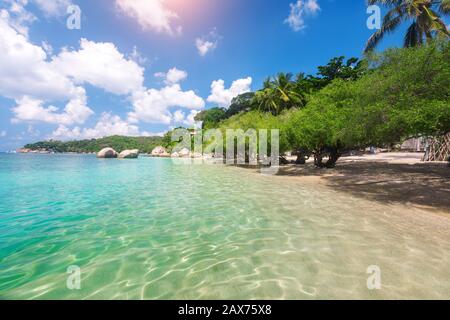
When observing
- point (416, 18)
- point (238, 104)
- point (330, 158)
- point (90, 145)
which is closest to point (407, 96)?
point (330, 158)

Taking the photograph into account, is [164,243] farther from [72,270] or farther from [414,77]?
[414,77]

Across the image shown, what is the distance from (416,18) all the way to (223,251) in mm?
24440

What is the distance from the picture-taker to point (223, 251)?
→ 4.31m

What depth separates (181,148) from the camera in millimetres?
66438

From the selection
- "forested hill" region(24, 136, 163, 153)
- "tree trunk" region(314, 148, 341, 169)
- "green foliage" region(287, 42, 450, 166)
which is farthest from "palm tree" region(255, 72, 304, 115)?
"forested hill" region(24, 136, 163, 153)

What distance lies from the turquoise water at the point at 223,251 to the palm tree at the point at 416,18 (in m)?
18.9

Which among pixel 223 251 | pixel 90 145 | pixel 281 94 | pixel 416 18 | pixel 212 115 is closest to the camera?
pixel 223 251

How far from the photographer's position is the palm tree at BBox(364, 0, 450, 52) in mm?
17312

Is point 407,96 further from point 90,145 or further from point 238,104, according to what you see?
point 90,145

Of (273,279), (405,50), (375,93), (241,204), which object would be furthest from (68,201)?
(405,50)

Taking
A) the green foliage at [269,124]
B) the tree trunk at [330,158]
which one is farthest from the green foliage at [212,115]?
the tree trunk at [330,158]

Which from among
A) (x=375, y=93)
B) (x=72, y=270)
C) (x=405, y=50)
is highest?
(x=405, y=50)

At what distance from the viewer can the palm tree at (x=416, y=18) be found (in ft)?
56.8
